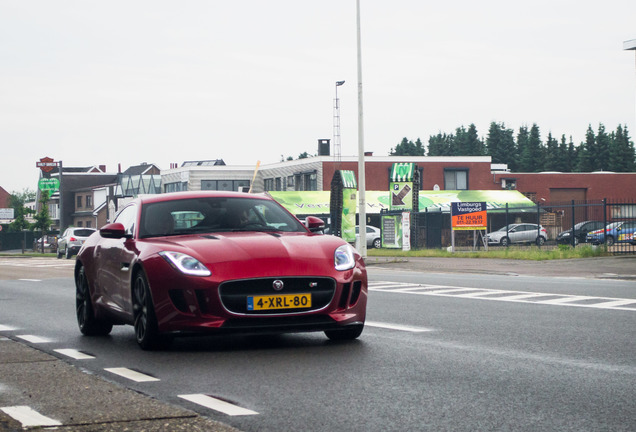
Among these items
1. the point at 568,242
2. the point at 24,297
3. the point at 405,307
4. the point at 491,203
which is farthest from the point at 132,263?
the point at 491,203

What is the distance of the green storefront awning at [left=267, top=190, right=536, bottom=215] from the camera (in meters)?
62.4

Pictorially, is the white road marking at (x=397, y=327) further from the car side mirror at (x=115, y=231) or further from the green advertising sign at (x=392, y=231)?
the green advertising sign at (x=392, y=231)

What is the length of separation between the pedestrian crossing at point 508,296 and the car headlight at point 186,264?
616 centimetres

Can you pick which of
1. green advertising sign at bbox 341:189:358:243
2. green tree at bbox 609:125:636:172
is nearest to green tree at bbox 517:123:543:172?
green tree at bbox 609:125:636:172

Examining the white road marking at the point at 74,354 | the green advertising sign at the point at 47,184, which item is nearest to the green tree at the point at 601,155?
the green advertising sign at the point at 47,184

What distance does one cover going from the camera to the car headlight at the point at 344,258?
7965 mm

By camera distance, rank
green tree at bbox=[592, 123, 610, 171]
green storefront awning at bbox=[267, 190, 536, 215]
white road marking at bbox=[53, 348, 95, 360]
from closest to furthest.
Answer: white road marking at bbox=[53, 348, 95, 360]
green storefront awning at bbox=[267, 190, 536, 215]
green tree at bbox=[592, 123, 610, 171]

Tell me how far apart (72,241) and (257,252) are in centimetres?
4032

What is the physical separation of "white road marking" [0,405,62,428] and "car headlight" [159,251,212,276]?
7.57 ft

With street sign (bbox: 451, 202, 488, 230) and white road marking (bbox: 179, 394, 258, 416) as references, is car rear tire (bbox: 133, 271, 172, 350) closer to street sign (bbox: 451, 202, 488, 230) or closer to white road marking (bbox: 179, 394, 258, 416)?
white road marking (bbox: 179, 394, 258, 416)

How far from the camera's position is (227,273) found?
7512 millimetres

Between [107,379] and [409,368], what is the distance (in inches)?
84.0

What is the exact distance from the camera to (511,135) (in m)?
151

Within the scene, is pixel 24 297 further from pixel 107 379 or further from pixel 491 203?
pixel 491 203
